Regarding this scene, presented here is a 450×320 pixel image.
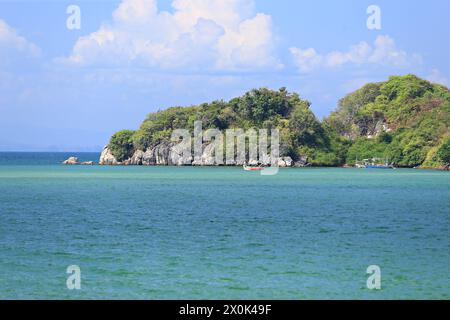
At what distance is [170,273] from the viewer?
21.8 metres

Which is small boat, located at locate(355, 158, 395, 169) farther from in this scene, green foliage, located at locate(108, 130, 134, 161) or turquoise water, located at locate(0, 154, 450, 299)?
turquoise water, located at locate(0, 154, 450, 299)

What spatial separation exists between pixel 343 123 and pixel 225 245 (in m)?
96.6

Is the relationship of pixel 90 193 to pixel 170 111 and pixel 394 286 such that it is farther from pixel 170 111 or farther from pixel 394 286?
pixel 170 111

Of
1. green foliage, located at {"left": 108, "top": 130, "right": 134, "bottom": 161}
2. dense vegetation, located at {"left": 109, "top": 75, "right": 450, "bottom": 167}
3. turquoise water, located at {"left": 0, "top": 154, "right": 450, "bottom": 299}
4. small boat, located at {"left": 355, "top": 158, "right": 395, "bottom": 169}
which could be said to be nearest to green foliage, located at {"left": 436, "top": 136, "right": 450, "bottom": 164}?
dense vegetation, located at {"left": 109, "top": 75, "right": 450, "bottom": 167}

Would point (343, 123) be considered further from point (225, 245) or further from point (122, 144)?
point (225, 245)

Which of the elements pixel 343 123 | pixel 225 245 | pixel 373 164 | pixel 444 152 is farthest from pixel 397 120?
pixel 225 245

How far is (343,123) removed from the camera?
121 meters

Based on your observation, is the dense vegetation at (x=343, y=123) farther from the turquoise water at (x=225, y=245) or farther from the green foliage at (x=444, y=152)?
the turquoise water at (x=225, y=245)

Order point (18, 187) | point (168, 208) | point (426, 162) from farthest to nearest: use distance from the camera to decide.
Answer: point (426, 162) < point (18, 187) < point (168, 208)

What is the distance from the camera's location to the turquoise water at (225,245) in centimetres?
2019

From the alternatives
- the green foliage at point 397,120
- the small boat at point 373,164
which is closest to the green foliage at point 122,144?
the green foliage at point 397,120

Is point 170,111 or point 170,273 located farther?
point 170,111

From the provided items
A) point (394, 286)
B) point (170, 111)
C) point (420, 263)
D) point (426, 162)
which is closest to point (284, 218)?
point (420, 263)
